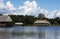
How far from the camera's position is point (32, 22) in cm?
11300

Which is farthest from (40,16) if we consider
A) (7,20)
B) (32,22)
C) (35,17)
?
(7,20)

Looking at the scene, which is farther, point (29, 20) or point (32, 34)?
point (29, 20)

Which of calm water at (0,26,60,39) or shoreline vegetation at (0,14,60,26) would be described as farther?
shoreline vegetation at (0,14,60,26)

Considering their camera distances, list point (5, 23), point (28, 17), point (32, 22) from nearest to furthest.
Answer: point (5, 23)
point (32, 22)
point (28, 17)

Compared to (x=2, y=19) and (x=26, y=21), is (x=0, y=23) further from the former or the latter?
(x=26, y=21)

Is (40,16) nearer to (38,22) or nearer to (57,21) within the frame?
(57,21)

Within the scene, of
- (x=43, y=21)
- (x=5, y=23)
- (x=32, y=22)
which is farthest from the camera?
(x=32, y=22)

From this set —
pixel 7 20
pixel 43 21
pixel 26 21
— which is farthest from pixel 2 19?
pixel 26 21

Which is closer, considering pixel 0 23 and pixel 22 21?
pixel 0 23

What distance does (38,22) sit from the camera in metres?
106

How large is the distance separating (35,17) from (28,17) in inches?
307

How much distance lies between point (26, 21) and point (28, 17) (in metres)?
5.99

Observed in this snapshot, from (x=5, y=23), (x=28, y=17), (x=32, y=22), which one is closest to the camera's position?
(x=5, y=23)

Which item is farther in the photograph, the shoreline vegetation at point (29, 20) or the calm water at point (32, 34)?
the shoreline vegetation at point (29, 20)
